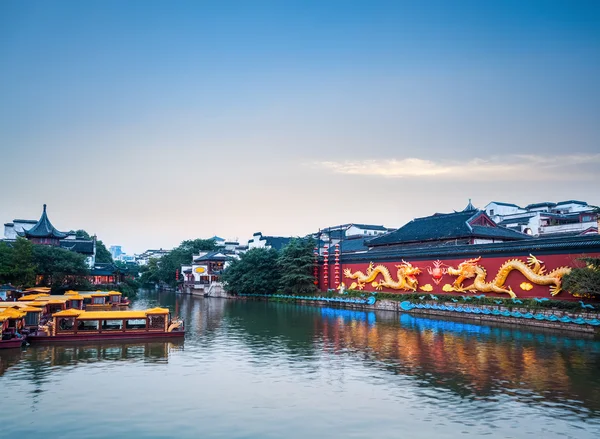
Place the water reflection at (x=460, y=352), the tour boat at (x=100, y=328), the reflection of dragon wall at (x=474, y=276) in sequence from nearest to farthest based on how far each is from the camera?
the water reflection at (x=460, y=352) < the tour boat at (x=100, y=328) < the reflection of dragon wall at (x=474, y=276)

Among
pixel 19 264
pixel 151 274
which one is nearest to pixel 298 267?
pixel 19 264

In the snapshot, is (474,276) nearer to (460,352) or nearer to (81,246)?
(460,352)

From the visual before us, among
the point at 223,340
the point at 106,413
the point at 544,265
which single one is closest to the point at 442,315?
the point at 544,265

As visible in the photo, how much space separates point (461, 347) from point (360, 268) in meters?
19.1

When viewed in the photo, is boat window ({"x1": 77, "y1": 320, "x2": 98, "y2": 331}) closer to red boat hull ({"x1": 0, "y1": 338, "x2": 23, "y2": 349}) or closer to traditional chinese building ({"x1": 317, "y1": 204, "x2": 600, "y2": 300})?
red boat hull ({"x1": 0, "y1": 338, "x2": 23, "y2": 349})

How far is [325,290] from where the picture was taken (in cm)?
4078

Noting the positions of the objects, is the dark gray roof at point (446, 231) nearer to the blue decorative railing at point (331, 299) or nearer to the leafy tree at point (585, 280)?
the blue decorative railing at point (331, 299)

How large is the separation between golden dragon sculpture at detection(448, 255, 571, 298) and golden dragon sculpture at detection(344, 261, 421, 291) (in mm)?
3172

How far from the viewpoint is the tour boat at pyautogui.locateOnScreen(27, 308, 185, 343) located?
18.5 metres

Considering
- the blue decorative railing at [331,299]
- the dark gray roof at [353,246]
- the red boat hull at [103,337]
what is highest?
the dark gray roof at [353,246]

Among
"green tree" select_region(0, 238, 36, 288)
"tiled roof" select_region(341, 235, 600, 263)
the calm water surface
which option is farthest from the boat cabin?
"green tree" select_region(0, 238, 36, 288)

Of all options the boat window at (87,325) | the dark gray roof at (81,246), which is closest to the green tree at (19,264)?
the dark gray roof at (81,246)

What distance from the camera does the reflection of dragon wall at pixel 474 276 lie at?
77.3 ft

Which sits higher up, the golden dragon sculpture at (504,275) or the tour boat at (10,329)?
the golden dragon sculpture at (504,275)
